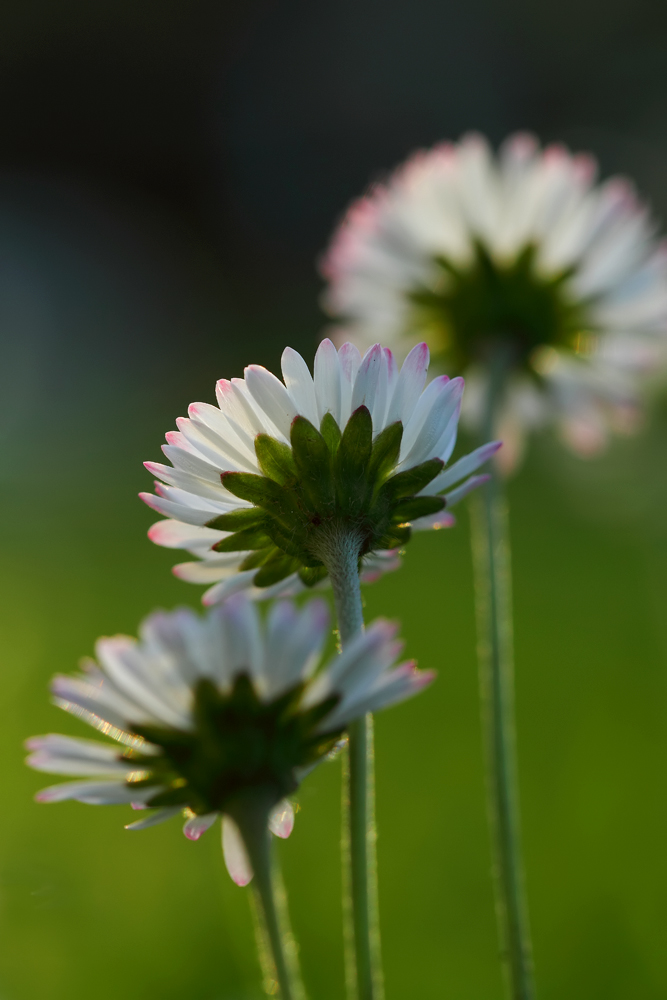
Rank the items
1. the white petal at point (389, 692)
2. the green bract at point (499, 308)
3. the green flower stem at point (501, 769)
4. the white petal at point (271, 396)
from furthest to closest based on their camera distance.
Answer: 1. the green bract at point (499, 308)
2. the green flower stem at point (501, 769)
3. the white petal at point (271, 396)
4. the white petal at point (389, 692)

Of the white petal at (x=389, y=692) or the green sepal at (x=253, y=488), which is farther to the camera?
the green sepal at (x=253, y=488)

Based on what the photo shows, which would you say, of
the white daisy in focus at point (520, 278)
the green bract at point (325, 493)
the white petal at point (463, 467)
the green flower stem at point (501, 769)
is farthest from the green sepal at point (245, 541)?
the white daisy in focus at point (520, 278)

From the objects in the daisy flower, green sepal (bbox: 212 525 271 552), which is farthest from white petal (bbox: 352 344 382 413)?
green sepal (bbox: 212 525 271 552)

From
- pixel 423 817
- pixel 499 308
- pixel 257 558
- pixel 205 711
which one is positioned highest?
pixel 499 308

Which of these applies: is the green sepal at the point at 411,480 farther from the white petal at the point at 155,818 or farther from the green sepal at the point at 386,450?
the white petal at the point at 155,818

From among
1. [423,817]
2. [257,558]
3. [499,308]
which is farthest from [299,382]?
[423,817]

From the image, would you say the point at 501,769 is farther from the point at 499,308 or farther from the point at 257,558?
the point at 499,308

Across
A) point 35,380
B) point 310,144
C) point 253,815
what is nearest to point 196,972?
point 253,815

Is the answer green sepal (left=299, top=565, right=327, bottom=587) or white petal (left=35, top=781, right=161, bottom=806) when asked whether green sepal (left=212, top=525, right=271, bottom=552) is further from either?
white petal (left=35, top=781, right=161, bottom=806)
